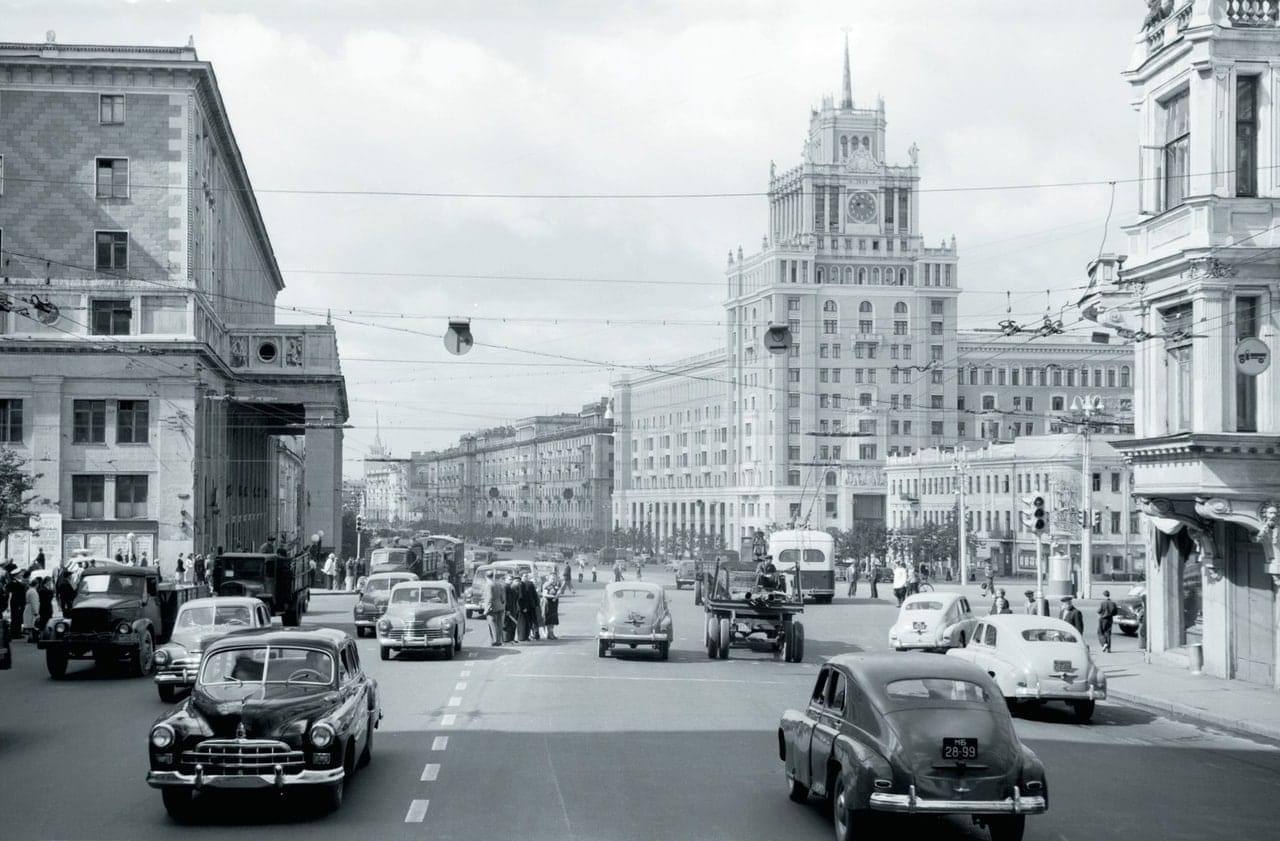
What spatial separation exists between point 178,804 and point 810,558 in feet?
169

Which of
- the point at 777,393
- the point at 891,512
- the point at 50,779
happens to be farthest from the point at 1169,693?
the point at 777,393

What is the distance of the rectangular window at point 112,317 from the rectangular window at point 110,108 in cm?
703

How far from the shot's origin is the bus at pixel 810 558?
62219 millimetres

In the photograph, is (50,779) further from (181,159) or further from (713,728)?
(181,159)

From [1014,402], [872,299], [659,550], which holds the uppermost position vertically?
[872,299]

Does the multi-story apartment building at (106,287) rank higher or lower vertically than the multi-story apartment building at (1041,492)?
higher

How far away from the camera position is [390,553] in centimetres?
5322

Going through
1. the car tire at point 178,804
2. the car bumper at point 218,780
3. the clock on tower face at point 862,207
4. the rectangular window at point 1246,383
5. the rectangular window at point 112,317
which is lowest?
the car tire at point 178,804

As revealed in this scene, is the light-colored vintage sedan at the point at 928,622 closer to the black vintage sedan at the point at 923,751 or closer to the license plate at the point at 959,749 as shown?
the black vintage sedan at the point at 923,751

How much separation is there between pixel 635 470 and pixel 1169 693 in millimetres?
151468

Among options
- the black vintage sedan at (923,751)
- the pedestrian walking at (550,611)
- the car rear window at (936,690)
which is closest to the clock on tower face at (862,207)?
the pedestrian walking at (550,611)

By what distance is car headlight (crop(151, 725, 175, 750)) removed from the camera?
13.6m

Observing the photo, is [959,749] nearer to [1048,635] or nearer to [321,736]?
[321,736]

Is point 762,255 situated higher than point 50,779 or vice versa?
point 762,255
